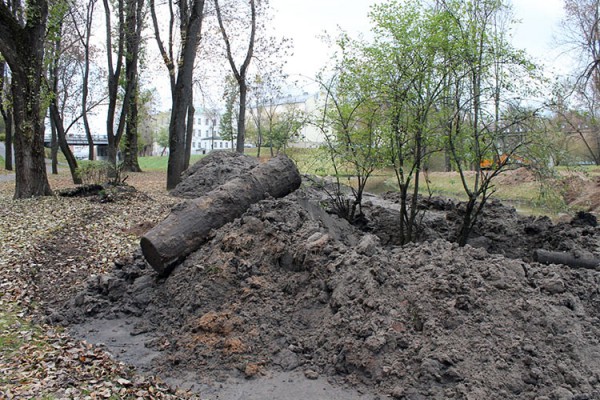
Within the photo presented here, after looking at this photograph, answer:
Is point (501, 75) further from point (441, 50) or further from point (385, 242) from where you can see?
point (385, 242)

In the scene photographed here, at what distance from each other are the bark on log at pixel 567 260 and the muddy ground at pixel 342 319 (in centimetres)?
206

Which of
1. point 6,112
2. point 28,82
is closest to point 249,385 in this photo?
point 28,82

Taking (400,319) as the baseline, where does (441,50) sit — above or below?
above

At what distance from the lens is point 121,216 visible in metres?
10.7

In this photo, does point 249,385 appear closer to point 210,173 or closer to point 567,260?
point 567,260

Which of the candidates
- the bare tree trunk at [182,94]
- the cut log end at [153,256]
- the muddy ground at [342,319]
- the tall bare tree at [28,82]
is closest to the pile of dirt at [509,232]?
the muddy ground at [342,319]

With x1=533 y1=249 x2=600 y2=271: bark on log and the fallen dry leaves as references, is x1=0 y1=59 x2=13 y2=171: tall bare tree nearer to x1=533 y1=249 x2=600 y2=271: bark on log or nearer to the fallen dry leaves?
the fallen dry leaves

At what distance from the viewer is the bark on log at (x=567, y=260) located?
8383 millimetres

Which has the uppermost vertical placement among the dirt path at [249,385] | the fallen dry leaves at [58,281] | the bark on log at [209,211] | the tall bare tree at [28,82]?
the tall bare tree at [28,82]

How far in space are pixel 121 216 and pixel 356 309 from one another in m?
6.91

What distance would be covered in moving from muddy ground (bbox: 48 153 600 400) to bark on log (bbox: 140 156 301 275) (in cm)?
18

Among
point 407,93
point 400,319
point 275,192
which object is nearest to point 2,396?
point 400,319

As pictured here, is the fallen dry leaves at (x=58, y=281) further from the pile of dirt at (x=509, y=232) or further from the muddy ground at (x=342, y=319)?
the pile of dirt at (x=509, y=232)

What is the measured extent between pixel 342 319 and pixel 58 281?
3.99 metres
